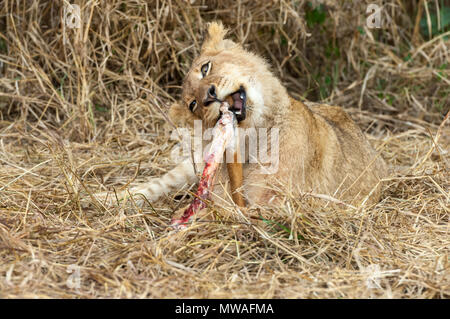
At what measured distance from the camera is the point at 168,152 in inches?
208

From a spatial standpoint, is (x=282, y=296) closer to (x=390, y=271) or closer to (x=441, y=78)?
(x=390, y=271)

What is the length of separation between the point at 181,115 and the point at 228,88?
70 centimetres

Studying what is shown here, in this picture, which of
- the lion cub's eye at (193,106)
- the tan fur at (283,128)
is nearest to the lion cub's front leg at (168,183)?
the tan fur at (283,128)

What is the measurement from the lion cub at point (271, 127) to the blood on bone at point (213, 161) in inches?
3.4

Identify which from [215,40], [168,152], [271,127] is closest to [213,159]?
[271,127]

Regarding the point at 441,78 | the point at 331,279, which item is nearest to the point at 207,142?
the point at 331,279

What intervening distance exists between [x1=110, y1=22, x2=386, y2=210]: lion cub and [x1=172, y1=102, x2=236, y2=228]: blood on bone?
87 millimetres

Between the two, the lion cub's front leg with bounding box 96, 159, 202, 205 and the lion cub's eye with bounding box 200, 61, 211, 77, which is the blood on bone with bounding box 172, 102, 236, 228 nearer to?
the lion cub's eye with bounding box 200, 61, 211, 77

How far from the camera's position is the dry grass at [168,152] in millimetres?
2943

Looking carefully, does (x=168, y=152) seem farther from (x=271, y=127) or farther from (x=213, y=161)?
(x=213, y=161)

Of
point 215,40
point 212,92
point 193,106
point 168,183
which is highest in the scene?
point 215,40

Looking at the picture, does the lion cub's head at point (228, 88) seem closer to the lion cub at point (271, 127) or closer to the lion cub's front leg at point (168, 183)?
the lion cub at point (271, 127)

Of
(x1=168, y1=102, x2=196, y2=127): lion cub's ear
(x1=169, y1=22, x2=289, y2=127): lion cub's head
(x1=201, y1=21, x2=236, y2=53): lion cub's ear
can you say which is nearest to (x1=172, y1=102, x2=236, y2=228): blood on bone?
(x1=169, y1=22, x2=289, y2=127): lion cub's head
